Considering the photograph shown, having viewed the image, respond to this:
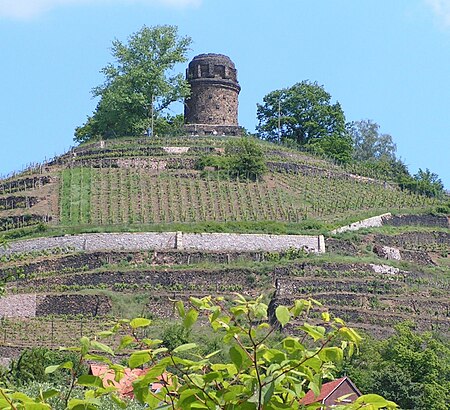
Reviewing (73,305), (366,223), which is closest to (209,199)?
(366,223)

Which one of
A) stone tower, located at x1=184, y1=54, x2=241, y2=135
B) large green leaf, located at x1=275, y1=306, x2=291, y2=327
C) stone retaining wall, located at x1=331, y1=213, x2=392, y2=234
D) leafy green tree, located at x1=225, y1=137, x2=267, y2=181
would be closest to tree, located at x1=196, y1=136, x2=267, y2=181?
leafy green tree, located at x1=225, y1=137, x2=267, y2=181

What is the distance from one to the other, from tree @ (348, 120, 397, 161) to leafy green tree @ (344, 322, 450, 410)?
54.2 metres

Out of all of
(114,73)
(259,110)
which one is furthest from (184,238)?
(259,110)

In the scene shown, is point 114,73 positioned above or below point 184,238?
above

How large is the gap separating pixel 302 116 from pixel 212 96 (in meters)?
9.25

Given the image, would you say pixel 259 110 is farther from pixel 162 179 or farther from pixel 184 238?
pixel 184 238

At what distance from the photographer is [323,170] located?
67750mm

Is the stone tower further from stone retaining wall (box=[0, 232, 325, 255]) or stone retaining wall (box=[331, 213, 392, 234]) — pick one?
stone retaining wall (box=[0, 232, 325, 255])

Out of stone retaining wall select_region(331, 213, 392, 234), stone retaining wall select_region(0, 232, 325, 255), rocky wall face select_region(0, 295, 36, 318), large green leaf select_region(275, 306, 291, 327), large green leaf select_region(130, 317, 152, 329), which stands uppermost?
stone retaining wall select_region(331, 213, 392, 234)

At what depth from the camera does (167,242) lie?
51.5m

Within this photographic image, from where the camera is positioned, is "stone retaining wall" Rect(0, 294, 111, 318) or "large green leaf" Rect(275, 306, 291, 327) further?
"stone retaining wall" Rect(0, 294, 111, 318)

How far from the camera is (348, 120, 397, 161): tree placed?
92.0m

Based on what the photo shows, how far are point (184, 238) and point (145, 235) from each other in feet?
5.96

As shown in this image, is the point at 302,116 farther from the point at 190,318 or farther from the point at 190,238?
the point at 190,318
